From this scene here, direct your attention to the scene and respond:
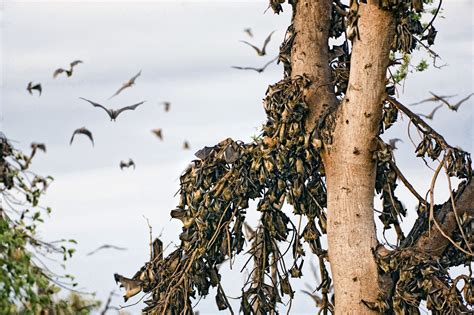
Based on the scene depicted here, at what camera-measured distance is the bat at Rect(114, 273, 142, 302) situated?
10.2 m

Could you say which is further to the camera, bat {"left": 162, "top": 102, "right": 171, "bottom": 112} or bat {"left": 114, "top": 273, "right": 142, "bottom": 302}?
bat {"left": 162, "top": 102, "right": 171, "bottom": 112}

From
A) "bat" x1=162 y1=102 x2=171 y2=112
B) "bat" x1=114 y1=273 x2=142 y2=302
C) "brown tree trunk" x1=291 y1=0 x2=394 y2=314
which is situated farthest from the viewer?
"bat" x1=162 y1=102 x2=171 y2=112

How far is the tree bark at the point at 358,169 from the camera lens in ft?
30.1

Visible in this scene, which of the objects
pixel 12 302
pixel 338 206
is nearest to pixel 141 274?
pixel 338 206

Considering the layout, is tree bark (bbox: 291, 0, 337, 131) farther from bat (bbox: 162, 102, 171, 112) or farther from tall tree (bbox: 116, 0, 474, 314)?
bat (bbox: 162, 102, 171, 112)

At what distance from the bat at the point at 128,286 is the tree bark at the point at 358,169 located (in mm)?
2017

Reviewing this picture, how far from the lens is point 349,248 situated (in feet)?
30.7

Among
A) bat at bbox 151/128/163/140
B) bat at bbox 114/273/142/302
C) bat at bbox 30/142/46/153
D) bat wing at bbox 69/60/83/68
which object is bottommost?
bat at bbox 114/273/142/302

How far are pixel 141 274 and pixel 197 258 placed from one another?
63 cm

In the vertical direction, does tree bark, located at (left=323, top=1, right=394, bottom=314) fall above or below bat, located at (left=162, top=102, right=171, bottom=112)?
below

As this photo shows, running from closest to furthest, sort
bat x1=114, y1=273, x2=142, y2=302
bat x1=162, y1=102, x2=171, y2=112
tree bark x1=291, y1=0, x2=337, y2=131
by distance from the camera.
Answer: tree bark x1=291, y1=0, x2=337, y2=131 → bat x1=114, y1=273, x2=142, y2=302 → bat x1=162, y1=102, x2=171, y2=112

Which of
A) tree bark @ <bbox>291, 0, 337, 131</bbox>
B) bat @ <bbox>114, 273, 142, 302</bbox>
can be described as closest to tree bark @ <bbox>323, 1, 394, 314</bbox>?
tree bark @ <bbox>291, 0, 337, 131</bbox>

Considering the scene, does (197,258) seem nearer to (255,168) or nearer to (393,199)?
(255,168)

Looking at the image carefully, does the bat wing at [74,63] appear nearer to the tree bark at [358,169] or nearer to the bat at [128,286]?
the bat at [128,286]
